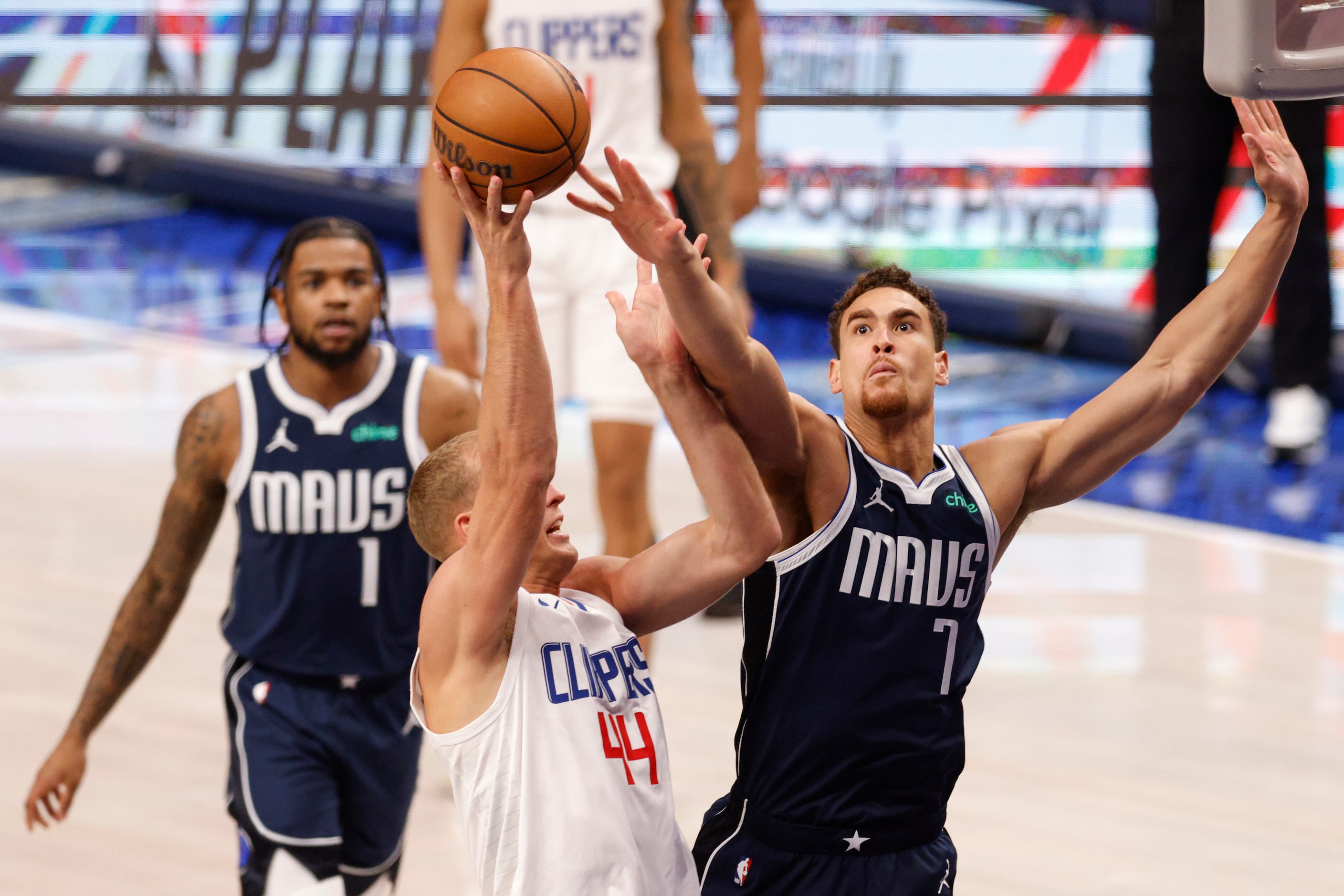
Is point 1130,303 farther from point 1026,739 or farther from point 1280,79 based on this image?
point 1280,79

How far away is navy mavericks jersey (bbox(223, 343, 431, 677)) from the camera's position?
3588 mm

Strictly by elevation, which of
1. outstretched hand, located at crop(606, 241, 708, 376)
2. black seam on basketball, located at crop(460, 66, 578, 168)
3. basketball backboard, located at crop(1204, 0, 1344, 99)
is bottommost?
outstretched hand, located at crop(606, 241, 708, 376)

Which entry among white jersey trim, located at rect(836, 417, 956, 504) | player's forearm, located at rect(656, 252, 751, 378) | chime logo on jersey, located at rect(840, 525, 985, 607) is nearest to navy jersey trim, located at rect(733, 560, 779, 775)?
chime logo on jersey, located at rect(840, 525, 985, 607)

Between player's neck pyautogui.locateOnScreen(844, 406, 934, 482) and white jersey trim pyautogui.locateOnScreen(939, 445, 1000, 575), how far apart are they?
43mm

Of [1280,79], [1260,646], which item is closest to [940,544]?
[1280,79]

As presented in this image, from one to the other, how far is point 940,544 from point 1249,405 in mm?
7190

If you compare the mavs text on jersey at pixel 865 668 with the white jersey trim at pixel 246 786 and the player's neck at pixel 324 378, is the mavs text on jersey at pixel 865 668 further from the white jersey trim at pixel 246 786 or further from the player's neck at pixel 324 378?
the player's neck at pixel 324 378

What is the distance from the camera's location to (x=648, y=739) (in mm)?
2646

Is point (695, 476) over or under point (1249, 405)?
under

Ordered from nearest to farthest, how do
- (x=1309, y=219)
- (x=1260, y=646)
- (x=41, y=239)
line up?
(x=1260, y=646) → (x=1309, y=219) → (x=41, y=239)

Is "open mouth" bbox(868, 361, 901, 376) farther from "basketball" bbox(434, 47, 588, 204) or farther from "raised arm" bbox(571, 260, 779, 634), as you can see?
"basketball" bbox(434, 47, 588, 204)

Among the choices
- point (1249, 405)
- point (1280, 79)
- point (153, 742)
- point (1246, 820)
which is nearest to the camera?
point (1280, 79)

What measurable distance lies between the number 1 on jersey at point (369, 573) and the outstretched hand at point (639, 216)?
4.36 feet

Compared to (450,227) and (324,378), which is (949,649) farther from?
(450,227)
